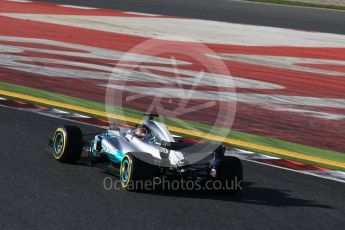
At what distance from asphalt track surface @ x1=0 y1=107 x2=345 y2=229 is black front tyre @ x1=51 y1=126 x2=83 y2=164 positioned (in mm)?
90

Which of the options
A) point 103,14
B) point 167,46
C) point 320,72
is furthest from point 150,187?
point 103,14

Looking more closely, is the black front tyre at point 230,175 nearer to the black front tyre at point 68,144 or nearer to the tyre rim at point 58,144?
the black front tyre at point 68,144

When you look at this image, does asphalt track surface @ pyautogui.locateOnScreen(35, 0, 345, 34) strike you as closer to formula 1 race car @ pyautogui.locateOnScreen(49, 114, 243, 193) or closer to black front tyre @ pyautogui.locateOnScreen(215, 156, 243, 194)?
formula 1 race car @ pyautogui.locateOnScreen(49, 114, 243, 193)

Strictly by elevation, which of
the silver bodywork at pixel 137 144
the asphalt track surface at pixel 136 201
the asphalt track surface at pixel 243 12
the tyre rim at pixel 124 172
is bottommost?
the asphalt track surface at pixel 243 12

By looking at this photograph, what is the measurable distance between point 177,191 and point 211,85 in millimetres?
8464

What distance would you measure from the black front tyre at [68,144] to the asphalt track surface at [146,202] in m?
0.09

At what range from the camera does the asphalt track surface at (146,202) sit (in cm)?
719

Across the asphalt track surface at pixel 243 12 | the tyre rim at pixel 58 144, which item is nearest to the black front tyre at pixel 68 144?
the tyre rim at pixel 58 144

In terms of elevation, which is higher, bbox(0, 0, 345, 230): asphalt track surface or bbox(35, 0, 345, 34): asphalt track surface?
bbox(0, 0, 345, 230): asphalt track surface

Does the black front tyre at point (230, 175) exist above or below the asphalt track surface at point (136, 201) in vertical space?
above

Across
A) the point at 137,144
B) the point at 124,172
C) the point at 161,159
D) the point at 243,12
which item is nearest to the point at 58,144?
the point at 137,144

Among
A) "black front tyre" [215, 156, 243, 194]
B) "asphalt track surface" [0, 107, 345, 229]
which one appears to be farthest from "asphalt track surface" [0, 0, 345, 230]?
"black front tyre" [215, 156, 243, 194]

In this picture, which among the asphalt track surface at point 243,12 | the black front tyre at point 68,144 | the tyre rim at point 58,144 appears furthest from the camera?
the asphalt track surface at point 243,12

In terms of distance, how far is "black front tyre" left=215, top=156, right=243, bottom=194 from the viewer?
8.12 meters
